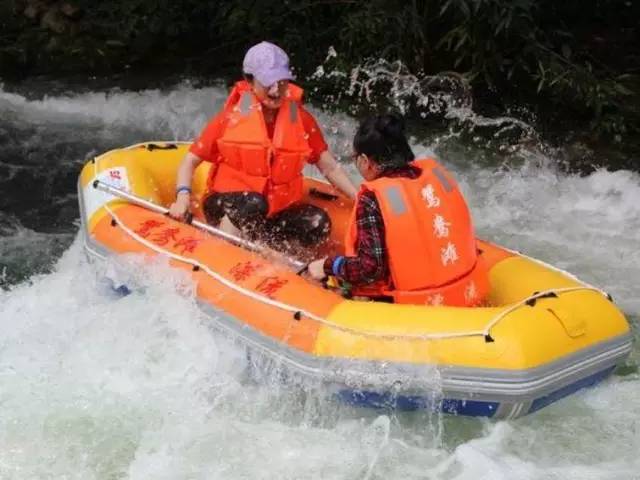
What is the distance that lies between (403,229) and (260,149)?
108 centimetres

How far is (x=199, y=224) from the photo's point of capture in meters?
→ 4.56

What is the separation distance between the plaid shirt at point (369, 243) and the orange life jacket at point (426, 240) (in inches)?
1.1

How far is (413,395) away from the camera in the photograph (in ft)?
12.0

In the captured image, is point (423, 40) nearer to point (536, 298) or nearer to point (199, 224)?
point (199, 224)

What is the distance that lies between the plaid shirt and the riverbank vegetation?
119 inches

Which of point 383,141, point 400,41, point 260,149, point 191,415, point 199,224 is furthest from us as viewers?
point 400,41

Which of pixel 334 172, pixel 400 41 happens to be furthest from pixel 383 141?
pixel 400 41

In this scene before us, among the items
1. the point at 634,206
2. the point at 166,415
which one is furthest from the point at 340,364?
the point at 634,206

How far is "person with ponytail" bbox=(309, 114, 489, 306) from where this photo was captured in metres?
3.62

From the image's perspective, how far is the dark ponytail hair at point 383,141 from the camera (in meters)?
3.60

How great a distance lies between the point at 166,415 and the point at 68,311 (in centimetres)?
96

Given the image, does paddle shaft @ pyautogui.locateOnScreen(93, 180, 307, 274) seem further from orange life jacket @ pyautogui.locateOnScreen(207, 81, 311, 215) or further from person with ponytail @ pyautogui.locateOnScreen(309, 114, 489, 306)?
person with ponytail @ pyautogui.locateOnScreen(309, 114, 489, 306)

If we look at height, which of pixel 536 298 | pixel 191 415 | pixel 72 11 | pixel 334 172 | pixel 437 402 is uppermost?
pixel 334 172

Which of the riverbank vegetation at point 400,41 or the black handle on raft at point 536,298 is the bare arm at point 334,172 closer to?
the black handle on raft at point 536,298
